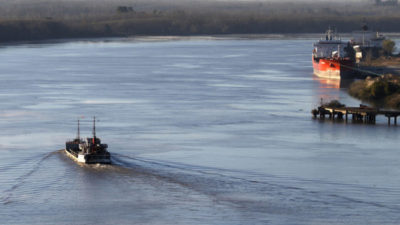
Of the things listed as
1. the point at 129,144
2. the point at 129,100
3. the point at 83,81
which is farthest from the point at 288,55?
the point at 129,144

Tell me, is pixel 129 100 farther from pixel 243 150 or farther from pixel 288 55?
pixel 288 55

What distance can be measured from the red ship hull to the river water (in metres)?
7.38

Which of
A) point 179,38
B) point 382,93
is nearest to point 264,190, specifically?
point 382,93

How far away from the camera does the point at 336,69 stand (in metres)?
60.6

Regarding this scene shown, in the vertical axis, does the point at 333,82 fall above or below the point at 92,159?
above

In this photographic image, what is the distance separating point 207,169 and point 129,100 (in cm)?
1851

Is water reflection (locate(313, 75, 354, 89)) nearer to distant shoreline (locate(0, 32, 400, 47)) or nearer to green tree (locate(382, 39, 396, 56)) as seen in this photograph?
green tree (locate(382, 39, 396, 56))

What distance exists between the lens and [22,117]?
37406 millimetres

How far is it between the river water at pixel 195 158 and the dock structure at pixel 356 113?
64 centimetres

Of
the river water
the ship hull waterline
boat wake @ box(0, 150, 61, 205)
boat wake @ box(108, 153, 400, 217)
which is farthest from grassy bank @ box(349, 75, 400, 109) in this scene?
boat wake @ box(0, 150, 61, 205)

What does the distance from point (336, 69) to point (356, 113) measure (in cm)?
2370

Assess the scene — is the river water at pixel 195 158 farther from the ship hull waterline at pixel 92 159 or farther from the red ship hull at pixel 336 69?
the red ship hull at pixel 336 69

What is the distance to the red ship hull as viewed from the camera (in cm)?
6009

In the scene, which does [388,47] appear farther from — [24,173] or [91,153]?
[24,173]
